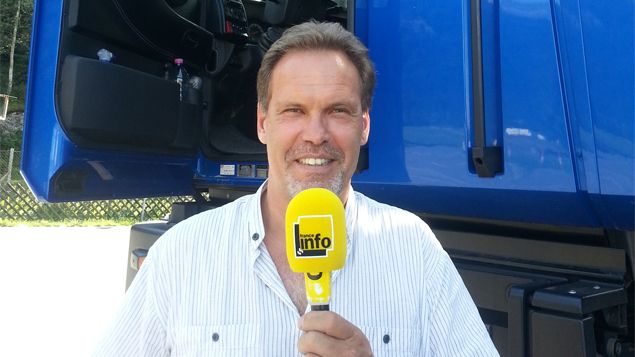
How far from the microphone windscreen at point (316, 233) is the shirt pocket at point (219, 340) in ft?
1.28

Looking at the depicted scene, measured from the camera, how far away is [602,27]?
181cm

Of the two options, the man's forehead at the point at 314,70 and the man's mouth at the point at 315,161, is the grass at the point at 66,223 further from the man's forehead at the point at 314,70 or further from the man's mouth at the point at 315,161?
the man's mouth at the point at 315,161

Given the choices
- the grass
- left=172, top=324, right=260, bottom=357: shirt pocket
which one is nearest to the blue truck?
left=172, top=324, right=260, bottom=357: shirt pocket

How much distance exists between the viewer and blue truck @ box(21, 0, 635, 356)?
6.06 feet

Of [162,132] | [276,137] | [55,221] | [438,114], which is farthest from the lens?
[55,221]

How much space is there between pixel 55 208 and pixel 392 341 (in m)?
14.9

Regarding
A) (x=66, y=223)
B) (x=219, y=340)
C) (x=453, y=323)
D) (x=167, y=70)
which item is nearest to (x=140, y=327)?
(x=219, y=340)

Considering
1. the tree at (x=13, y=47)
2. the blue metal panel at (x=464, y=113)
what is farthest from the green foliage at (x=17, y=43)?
the blue metal panel at (x=464, y=113)

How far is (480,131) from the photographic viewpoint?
2.04 meters

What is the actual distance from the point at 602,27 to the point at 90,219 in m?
14.5

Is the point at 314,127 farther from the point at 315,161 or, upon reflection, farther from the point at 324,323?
the point at 324,323

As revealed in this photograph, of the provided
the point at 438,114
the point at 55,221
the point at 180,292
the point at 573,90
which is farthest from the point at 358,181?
the point at 55,221

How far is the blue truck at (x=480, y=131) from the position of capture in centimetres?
185

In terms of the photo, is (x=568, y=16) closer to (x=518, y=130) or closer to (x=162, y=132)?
(x=518, y=130)
